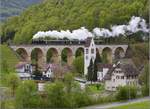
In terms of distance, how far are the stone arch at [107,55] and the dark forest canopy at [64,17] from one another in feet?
1.47

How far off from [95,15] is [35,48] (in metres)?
1.27

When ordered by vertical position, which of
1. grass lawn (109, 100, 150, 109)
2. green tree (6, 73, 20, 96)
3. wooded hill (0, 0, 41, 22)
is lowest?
grass lawn (109, 100, 150, 109)

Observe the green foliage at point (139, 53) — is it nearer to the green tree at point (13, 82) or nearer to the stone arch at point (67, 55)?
the stone arch at point (67, 55)

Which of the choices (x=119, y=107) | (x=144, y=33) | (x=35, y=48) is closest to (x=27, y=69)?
(x=35, y=48)

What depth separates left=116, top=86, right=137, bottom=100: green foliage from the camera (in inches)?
289

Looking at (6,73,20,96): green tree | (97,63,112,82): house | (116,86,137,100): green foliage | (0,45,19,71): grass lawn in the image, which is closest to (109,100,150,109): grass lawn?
(116,86,137,100): green foliage

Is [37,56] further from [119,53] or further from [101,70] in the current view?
[119,53]

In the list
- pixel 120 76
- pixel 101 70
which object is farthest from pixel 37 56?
pixel 120 76

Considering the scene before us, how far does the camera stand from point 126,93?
740cm

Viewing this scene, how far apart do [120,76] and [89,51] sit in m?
0.54

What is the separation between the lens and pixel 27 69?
286 inches

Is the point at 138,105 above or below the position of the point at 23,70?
below

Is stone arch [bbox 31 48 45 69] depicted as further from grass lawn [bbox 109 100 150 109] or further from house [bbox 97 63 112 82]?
grass lawn [bbox 109 100 150 109]

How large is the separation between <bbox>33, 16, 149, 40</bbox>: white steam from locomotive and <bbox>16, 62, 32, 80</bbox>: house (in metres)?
0.52
